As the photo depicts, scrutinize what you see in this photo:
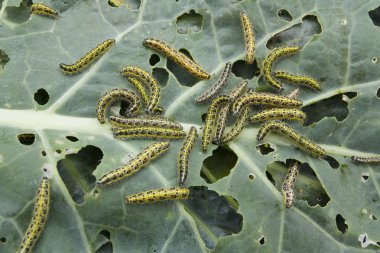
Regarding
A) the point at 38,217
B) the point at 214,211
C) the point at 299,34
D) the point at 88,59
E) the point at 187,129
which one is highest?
the point at 88,59

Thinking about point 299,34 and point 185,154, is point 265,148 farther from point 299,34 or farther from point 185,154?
point 299,34

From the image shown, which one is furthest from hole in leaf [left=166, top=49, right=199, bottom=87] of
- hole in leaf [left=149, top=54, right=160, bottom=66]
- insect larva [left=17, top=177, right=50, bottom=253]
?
insect larva [left=17, top=177, right=50, bottom=253]

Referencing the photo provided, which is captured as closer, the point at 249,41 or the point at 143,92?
the point at 143,92

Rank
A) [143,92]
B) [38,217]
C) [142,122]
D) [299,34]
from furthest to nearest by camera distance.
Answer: [299,34] < [143,92] < [142,122] < [38,217]

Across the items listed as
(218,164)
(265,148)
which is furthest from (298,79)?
(218,164)

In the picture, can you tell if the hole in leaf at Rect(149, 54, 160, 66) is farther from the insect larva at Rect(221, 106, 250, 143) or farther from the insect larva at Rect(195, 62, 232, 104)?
the insect larva at Rect(221, 106, 250, 143)

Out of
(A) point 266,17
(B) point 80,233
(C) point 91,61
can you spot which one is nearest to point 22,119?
(C) point 91,61

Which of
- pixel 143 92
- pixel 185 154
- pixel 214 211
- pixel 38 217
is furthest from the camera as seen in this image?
pixel 143 92
